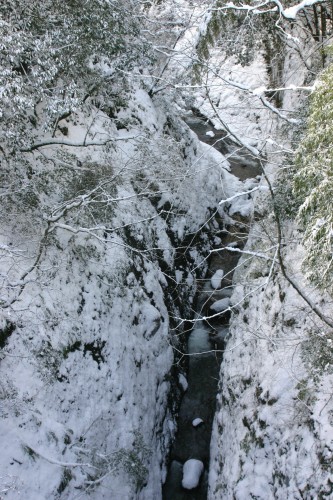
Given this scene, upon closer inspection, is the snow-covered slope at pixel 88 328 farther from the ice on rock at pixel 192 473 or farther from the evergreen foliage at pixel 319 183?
the evergreen foliage at pixel 319 183

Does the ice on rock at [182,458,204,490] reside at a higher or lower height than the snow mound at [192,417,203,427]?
lower

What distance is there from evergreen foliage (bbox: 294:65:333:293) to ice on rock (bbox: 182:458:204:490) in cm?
595

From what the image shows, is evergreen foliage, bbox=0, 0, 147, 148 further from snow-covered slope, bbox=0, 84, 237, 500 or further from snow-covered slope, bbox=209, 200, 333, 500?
snow-covered slope, bbox=209, 200, 333, 500

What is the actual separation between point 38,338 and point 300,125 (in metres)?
6.23

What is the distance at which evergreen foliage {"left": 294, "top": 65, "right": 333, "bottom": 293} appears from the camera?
13.9 ft

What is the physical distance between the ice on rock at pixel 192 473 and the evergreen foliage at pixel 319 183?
595cm

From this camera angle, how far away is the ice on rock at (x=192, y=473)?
27.2 ft

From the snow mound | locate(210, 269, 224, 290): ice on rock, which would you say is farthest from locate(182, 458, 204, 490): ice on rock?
locate(210, 269, 224, 290): ice on rock

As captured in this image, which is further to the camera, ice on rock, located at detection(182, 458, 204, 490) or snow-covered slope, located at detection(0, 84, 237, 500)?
ice on rock, located at detection(182, 458, 204, 490)

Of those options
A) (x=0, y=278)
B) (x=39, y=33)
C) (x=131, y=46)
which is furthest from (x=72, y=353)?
(x=131, y=46)

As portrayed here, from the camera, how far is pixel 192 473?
8375 mm

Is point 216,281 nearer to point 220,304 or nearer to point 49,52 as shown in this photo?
point 220,304

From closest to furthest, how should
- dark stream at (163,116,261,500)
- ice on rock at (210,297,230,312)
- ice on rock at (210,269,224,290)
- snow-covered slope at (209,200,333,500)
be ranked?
snow-covered slope at (209,200,333,500) → dark stream at (163,116,261,500) → ice on rock at (210,297,230,312) → ice on rock at (210,269,224,290)

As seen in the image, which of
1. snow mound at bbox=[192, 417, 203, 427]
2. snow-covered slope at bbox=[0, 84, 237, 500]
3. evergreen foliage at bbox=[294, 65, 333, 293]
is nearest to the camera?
evergreen foliage at bbox=[294, 65, 333, 293]
